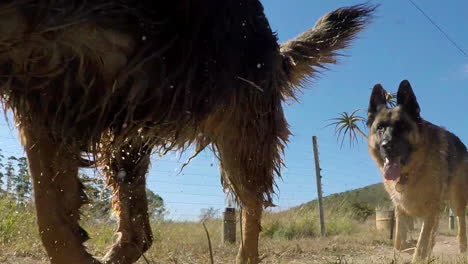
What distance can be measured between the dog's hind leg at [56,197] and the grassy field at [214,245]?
0.34 meters

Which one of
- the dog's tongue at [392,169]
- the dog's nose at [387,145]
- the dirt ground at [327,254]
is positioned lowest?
the dirt ground at [327,254]

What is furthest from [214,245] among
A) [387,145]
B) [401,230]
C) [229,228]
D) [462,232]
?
[462,232]

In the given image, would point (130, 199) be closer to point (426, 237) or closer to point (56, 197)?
point (56, 197)

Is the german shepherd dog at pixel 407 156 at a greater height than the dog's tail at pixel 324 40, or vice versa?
the dog's tail at pixel 324 40

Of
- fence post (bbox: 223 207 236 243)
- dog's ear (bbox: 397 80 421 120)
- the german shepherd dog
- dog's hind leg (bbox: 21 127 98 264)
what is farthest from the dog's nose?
dog's hind leg (bbox: 21 127 98 264)

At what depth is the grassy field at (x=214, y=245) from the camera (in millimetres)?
4584

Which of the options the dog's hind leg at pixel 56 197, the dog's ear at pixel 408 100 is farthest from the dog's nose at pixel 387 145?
the dog's hind leg at pixel 56 197

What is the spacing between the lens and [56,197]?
2779 mm

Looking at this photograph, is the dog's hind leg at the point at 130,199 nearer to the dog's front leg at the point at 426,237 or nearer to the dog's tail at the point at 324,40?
the dog's tail at the point at 324,40

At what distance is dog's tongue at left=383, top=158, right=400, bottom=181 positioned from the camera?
20.1 ft

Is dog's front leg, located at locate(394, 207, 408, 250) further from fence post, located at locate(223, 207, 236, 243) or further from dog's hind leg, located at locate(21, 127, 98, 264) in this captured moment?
dog's hind leg, located at locate(21, 127, 98, 264)

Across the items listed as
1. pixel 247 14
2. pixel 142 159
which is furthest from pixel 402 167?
pixel 247 14

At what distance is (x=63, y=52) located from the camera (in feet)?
7.32

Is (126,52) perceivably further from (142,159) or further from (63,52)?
(142,159)
